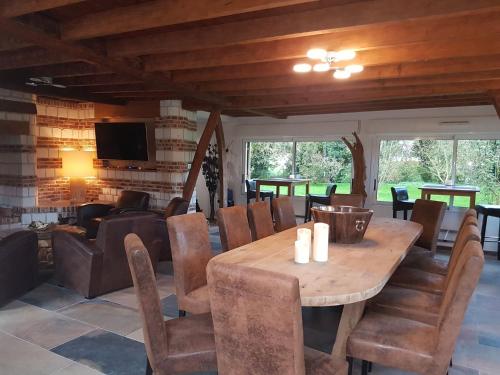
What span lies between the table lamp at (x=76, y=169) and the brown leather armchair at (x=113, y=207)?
0.51m

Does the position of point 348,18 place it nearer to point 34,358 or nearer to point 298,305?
point 298,305

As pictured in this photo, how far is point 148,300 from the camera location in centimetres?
170

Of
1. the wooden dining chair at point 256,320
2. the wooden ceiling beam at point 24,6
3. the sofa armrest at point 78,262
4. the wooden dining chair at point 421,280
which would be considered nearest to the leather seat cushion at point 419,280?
the wooden dining chair at point 421,280

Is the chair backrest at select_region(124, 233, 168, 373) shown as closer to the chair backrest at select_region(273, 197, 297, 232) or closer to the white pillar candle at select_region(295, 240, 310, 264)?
the white pillar candle at select_region(295, 240, 310, 264)

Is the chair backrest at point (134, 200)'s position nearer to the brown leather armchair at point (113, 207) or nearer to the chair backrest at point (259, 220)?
the brown leather armchair at point (113, 207)

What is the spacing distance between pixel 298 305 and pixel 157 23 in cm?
228

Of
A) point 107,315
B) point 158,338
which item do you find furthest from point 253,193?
point 158,338

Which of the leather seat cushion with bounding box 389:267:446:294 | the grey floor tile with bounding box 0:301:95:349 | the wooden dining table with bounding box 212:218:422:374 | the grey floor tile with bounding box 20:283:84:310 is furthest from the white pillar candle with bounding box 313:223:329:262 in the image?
the grey floor tile with bounding box 20:283:84:310

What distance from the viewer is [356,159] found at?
22.9 ft

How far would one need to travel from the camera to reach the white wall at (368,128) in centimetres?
657

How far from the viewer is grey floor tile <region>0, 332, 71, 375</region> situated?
235 centimetres

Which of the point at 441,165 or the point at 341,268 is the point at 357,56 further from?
the point at 441,165

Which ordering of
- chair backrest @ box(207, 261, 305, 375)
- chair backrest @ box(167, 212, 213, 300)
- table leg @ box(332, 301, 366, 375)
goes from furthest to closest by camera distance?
chair backrest @ box(167, 212, 213, 300) < table leg @ box(332, 301, 366, 375) < chair backrest @ box(207, 261, 305, 375)

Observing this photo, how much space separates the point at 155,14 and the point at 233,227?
5.60 ft
